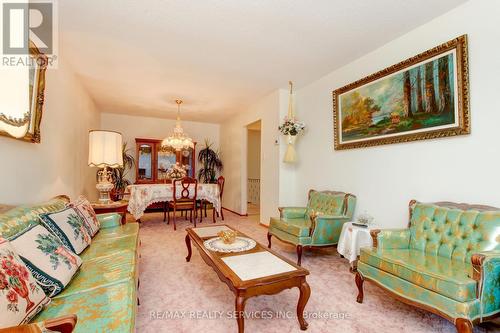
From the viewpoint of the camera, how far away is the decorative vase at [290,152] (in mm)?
4062

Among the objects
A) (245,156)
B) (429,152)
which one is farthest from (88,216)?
(245,156)

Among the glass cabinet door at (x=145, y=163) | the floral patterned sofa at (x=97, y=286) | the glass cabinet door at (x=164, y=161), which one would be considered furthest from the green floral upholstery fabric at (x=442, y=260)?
the glass cabinet door at (x=145, y=163)

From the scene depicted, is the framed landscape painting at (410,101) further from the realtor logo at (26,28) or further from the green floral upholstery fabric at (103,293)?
the realtor logo at (26,28)

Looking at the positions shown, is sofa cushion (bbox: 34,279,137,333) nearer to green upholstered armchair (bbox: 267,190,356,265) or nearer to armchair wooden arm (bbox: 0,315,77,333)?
armchair wooden arm (bbox: 0,315,77,333)

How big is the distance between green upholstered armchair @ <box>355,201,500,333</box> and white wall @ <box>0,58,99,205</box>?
3.04 metres

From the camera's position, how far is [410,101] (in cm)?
260

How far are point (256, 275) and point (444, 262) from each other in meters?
1.47

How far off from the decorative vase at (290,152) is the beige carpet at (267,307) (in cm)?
178

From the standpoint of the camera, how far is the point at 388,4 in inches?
85.3

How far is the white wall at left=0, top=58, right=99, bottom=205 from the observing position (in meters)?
1.99

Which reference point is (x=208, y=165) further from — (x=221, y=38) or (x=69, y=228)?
(x=69, y=228)

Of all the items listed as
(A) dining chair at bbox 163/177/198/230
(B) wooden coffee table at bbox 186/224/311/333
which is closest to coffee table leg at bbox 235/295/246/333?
(B) wooden coffee table at bbox 186/224/311/333

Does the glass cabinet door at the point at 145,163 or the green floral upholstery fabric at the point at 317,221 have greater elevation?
the glass cabinet door at the point at 145,163

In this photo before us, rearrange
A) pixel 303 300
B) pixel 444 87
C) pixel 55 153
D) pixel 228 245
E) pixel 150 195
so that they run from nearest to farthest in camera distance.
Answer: pixel 303 300 < pixel 228 245 < pixel 444 87 < pixel 55 153 < pixel 150 195
